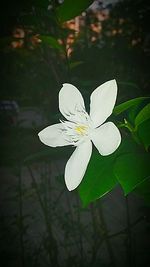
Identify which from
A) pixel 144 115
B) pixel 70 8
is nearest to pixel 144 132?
pixel 144 115

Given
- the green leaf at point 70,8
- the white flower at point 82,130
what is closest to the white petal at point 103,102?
the white flower at point 82,130

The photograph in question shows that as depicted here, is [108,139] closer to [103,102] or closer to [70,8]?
[103,102]

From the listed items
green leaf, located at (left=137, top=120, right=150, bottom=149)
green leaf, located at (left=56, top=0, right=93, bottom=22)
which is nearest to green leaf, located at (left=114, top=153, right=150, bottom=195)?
green leaf, located at (left=137, top=120, right=150, bottom=149)

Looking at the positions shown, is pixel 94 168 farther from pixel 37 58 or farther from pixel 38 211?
pixel 38 211

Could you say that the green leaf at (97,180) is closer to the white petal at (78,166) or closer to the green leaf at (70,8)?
the white petal at (78,166)

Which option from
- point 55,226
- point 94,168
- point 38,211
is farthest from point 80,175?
point 38,211

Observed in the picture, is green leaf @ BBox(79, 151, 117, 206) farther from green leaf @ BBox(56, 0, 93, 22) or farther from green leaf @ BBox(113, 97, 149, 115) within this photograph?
green leaf @ BBox(56, 0, 93, 22)
